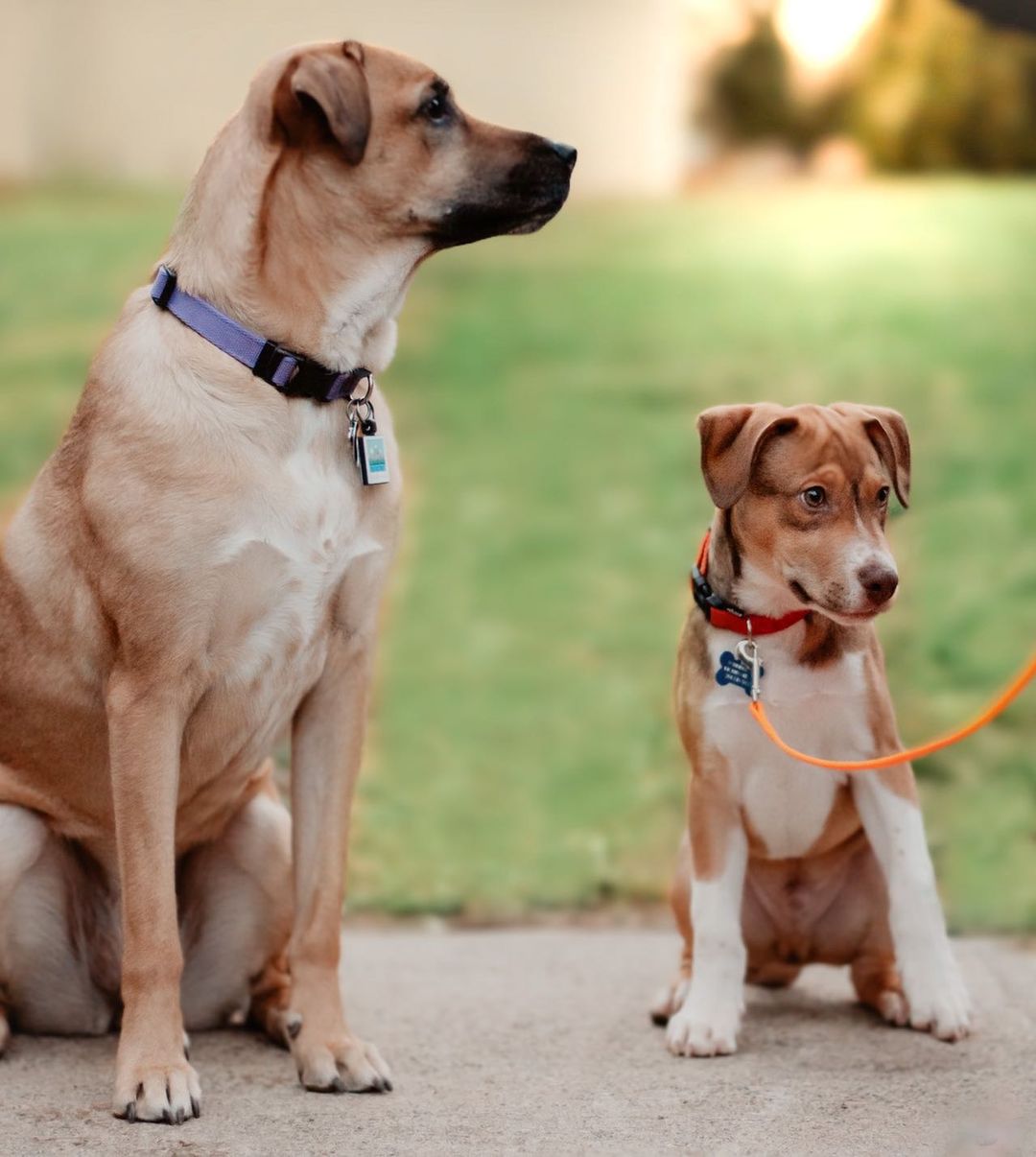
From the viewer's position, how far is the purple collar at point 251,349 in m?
3.20

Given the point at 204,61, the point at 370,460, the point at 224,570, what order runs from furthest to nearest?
the point at 204,61 < the point at 370,460 < the point at 224,570

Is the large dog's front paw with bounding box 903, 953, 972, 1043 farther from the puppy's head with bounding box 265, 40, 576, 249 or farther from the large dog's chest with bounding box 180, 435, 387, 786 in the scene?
the puppy's head with bounding box 265, 40, 576, 249

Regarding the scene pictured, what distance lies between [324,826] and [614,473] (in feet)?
18.4

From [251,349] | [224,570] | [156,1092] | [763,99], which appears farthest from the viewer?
[763,99]

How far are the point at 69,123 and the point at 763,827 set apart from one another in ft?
30.7

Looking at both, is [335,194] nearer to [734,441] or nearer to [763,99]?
[734,441]

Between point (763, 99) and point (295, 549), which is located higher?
point (763, 99)

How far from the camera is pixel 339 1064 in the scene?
326cm

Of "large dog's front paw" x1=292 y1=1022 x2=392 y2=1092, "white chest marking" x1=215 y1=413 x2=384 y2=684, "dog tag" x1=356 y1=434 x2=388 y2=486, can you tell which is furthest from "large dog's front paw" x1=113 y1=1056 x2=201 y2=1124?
"dog tag" x1=356 y1=434 x2=388 y2=486

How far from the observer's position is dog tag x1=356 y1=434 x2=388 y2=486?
10.8 ft

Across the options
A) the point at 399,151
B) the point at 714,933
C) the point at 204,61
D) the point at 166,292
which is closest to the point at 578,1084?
the point at 714,933

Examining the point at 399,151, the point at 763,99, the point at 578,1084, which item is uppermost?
the point at 763,99

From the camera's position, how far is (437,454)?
9148mm

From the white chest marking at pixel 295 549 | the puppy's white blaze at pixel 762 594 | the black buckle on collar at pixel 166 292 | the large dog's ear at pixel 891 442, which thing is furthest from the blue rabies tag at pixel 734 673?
the black buckle on collar at pixel 166 292
